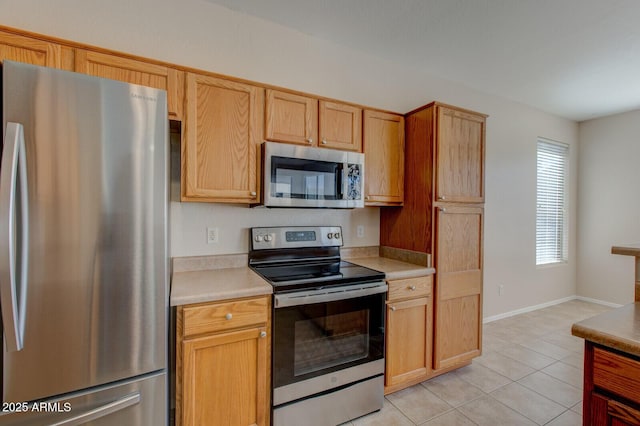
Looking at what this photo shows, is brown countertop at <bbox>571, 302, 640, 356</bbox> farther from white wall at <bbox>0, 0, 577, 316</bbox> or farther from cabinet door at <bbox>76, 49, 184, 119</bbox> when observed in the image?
cabinet door at <bbox>76, 49, 184, 119</bbox>

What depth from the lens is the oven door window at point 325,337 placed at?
1.64 meters

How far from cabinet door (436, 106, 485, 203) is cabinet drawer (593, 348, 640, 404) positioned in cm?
137

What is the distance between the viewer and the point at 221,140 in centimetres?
181

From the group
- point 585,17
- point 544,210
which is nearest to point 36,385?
point 585,17

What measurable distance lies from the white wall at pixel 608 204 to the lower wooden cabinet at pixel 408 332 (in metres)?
3.61

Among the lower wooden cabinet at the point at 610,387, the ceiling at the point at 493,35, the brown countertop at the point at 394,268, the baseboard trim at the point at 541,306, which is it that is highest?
the ceiling at the point at 493,35

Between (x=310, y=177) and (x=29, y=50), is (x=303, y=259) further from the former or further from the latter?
(x=29, y=50)

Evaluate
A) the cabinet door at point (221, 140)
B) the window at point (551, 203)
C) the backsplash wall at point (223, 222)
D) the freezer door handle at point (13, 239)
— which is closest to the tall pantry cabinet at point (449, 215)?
the backsplash wall at point (223, 222)

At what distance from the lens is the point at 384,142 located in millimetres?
2373

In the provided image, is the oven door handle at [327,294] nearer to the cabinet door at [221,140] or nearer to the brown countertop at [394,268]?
the brown countertop at [394,268]

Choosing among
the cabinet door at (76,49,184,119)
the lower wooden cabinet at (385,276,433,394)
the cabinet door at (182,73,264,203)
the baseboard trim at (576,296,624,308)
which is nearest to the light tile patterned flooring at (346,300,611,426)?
the lower wooden cabinet at (385,276,433,394)

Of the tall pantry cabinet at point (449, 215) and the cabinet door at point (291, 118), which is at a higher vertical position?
the cabinet door at point (291, 118)

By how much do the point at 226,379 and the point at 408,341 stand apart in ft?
4.19

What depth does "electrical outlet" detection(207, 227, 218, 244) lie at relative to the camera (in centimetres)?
208
